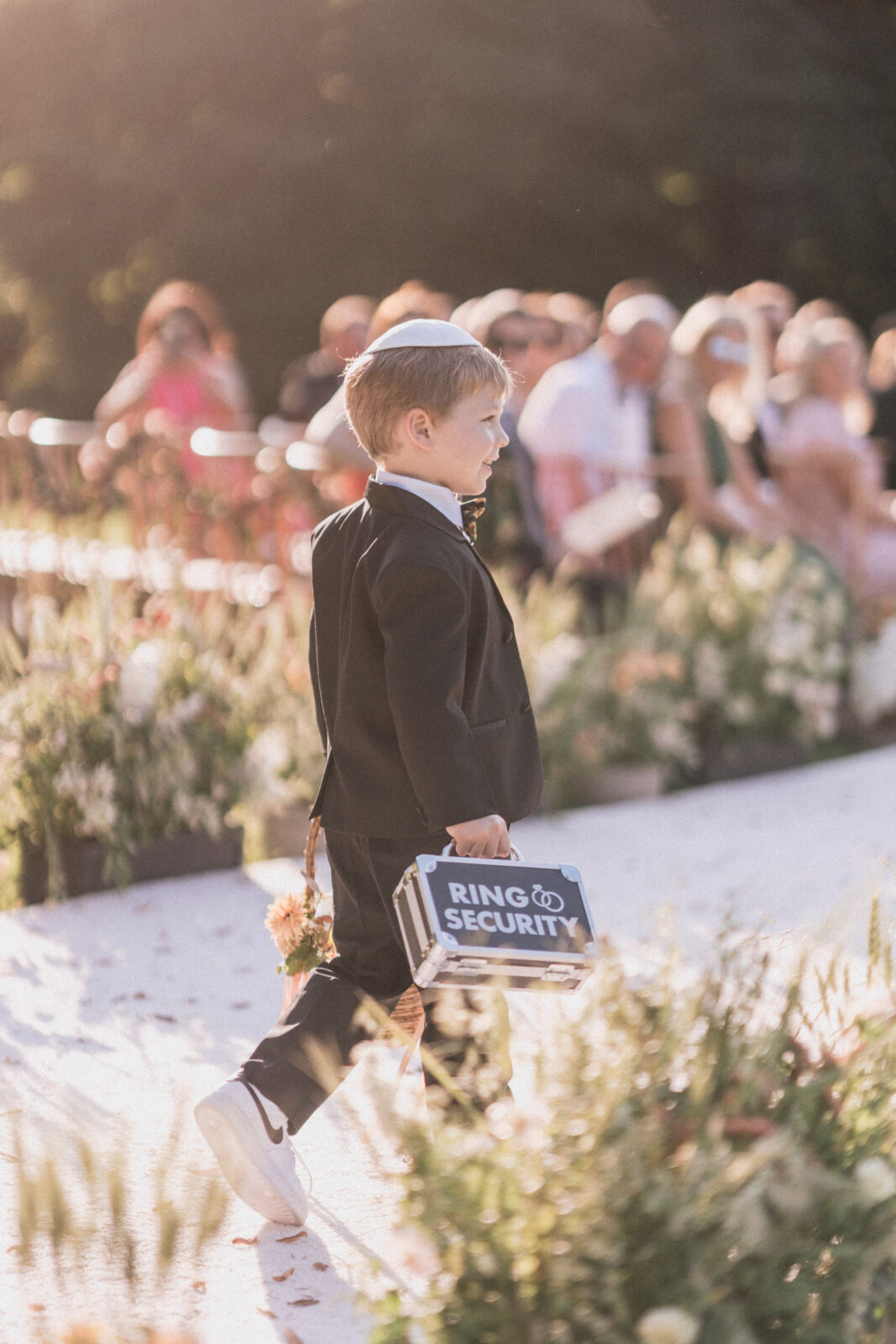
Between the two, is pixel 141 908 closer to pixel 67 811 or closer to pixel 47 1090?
pixel 67 811

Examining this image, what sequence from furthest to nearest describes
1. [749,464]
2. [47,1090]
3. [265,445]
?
[749,464] < [265,445] < [47,1090]

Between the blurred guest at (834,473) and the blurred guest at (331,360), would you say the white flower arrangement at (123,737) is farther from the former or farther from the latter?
the blurred guest at (834,473)

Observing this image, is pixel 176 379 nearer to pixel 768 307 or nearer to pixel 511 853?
pixel 768 307

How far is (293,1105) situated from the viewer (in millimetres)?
2709

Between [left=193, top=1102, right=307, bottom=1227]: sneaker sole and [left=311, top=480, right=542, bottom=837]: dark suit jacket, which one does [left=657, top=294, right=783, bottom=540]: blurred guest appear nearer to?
[left=311, top=480, right=542, bottom=837]: dark suit jacket

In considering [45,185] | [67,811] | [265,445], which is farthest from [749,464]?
[45,185]

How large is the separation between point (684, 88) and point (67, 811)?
18.0m

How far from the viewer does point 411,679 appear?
2.60 m

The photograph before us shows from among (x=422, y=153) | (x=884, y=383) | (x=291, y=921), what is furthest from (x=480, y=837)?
(x=422, y=153)

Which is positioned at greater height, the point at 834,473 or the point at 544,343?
the point at 544,343

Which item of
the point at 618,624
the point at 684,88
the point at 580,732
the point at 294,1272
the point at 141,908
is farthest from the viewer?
the point at 684,88

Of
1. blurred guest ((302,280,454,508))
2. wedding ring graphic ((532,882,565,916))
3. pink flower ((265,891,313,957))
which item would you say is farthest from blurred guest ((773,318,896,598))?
wedding ring graphic ((532,882,565,916))

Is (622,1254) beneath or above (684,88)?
beneath

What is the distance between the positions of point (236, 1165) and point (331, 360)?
6.51 meters
